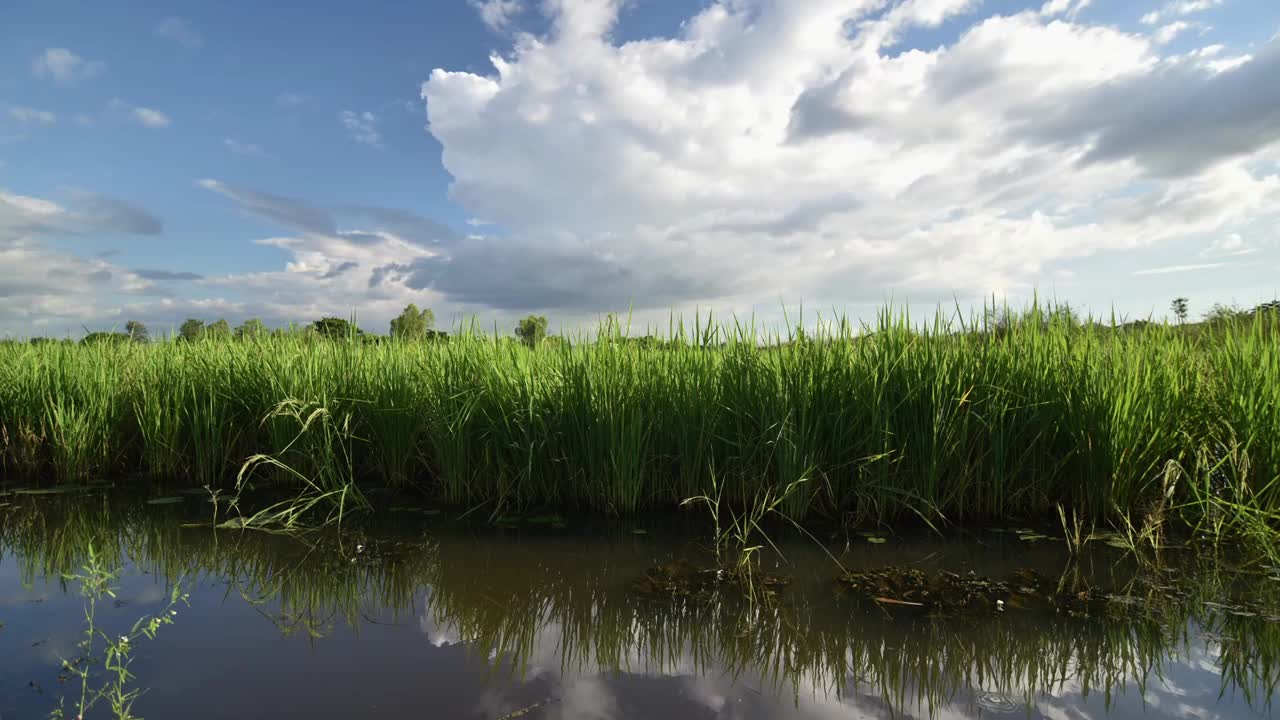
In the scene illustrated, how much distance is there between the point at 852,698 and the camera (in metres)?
2.22

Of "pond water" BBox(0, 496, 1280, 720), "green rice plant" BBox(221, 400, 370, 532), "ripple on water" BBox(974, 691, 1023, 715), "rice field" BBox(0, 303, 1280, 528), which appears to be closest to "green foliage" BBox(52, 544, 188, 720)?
"pond water" BBox(0, 496, 1280, 720)

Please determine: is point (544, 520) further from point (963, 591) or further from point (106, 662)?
point (963, 591)

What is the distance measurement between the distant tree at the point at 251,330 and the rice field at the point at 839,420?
1.65 metres

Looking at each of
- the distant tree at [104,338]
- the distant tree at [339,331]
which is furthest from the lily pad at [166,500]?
the distant tree at [104,338]

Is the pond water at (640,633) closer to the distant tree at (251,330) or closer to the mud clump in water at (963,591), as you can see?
the mud clump in water at (963,591)

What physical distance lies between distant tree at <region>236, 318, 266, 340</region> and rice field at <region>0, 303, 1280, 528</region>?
1.65 m

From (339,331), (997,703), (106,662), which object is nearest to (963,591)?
(997,703)

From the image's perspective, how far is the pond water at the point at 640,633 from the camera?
2227mm

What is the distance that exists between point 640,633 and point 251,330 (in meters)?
6.54

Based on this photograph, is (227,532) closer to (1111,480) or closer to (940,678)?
(940,678)

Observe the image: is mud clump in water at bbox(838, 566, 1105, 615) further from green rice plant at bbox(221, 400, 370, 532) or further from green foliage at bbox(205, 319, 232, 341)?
green foliage at bbox(205, 319, 232, 341)

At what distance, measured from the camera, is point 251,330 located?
7164mm

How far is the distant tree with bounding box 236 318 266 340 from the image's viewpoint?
6.87m

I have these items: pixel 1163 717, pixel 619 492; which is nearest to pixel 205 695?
pixel 619 492
